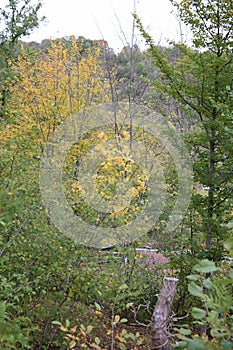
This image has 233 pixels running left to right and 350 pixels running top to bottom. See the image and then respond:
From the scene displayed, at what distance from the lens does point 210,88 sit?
347 centimetres

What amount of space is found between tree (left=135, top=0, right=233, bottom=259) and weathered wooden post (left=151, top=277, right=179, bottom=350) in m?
0.81

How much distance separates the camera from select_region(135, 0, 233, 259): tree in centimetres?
339

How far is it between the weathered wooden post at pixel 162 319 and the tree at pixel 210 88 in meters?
0.81

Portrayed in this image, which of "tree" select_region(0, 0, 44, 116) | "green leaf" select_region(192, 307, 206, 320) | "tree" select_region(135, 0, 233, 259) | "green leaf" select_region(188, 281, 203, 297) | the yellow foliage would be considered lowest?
"green leaf" select_region(192, 307, 206, 320)

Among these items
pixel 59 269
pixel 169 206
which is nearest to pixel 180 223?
pixel 169 206

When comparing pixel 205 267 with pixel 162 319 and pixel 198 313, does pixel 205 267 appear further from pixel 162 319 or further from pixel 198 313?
pixel 162 319

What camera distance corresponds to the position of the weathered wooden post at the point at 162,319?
256 centimetres

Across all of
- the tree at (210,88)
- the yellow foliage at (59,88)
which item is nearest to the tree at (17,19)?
the yellow foliage at (59,88)

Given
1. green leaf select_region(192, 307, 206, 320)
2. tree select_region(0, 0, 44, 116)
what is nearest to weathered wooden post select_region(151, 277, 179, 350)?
green leaf select_region(192, 307, 206, 320)

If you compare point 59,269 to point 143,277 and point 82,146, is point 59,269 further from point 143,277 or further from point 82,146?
point 82,146

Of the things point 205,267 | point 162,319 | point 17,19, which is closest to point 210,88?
point 162,319

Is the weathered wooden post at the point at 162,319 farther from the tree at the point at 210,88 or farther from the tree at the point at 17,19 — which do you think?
the tree at the point at 17,19

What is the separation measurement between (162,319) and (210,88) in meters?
2.13

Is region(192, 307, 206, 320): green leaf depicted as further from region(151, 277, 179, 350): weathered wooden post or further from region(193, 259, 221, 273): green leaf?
region(151, 277, 179, 350): weathered wooden post
